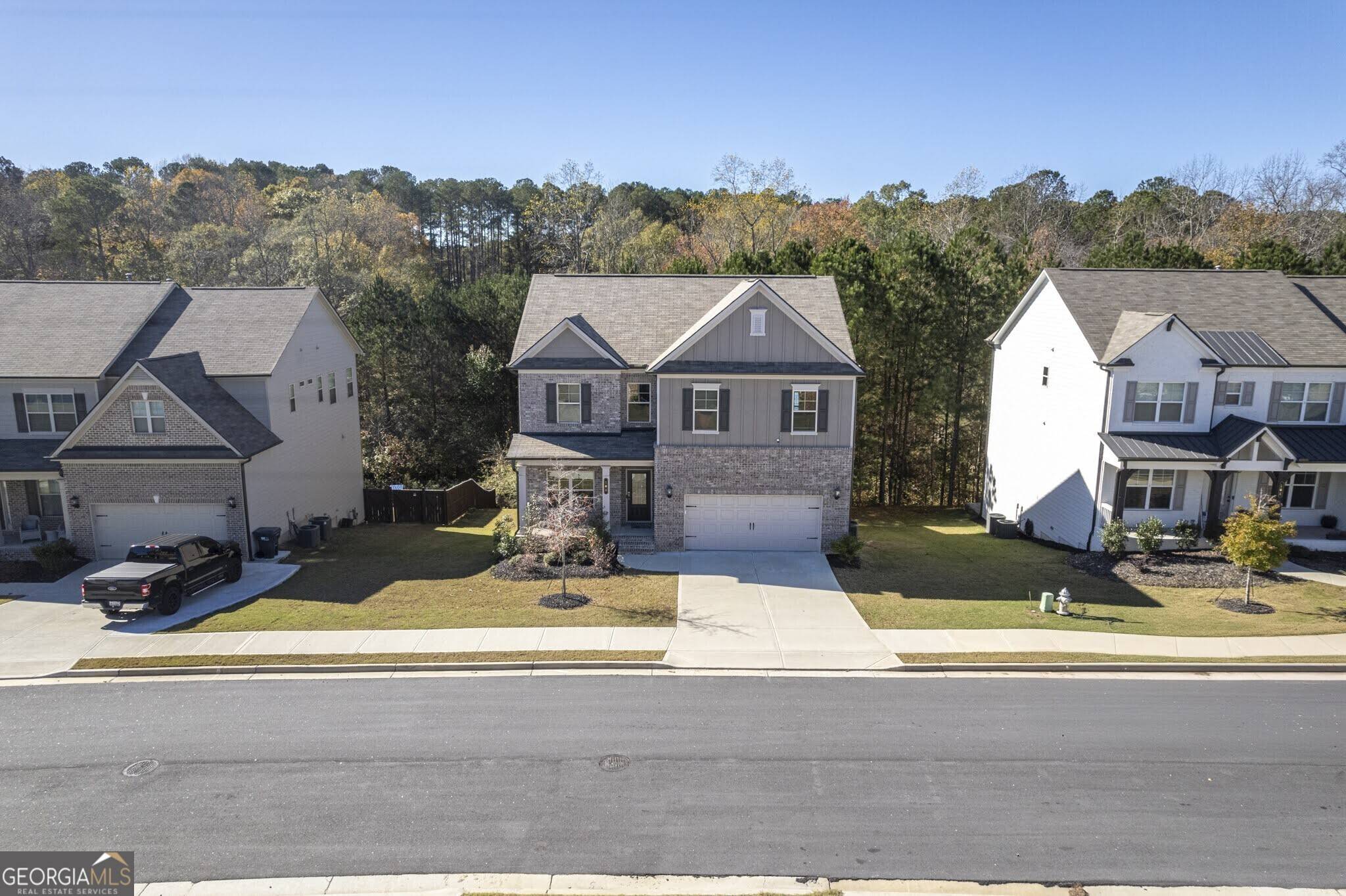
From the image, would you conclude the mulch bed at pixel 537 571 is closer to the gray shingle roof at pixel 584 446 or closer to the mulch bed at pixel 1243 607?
the gray shingle roof at pixel 584 446

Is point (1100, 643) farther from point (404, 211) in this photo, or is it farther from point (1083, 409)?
point (404, 211)

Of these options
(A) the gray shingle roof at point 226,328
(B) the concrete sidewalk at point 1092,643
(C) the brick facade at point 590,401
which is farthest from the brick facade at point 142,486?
(B) the concrete sidewalk at point 1092,643

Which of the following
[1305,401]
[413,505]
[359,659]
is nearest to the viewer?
[359,659]

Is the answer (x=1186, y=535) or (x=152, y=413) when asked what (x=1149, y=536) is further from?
(x=152, y=413)

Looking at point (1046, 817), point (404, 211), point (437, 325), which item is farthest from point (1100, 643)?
point (404, 211)

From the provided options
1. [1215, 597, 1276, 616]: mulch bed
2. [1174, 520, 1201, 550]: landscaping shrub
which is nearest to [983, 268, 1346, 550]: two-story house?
[1174, 520, 1201, 550]: landscaping shrub

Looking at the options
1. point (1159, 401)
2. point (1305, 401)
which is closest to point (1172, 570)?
point (1159, 401)
